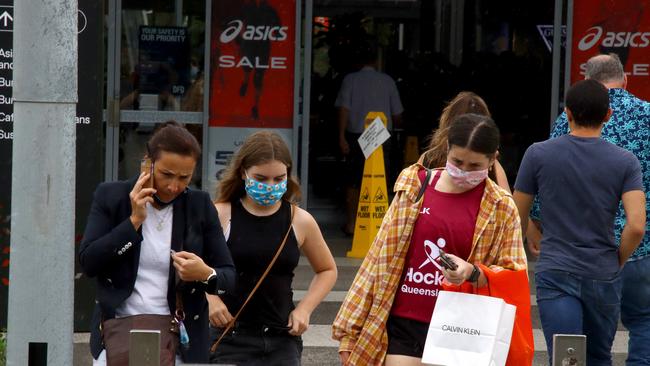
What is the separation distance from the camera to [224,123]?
11.8 meters

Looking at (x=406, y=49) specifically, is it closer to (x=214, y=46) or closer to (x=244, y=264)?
(x=214, y=46)

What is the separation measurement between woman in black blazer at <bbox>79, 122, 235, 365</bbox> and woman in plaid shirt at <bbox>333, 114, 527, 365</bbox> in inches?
23.1

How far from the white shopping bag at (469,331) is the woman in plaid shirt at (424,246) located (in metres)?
0.20

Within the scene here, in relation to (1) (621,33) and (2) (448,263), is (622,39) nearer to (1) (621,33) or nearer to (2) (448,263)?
(1) (621,33)

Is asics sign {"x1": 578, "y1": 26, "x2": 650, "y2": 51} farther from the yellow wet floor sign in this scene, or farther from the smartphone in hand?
the smartphone in hand

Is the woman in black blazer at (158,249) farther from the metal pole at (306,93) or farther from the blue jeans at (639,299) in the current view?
the metal pole at (306,93)

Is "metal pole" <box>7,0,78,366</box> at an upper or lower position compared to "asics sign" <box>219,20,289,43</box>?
lower

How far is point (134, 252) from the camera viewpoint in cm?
422

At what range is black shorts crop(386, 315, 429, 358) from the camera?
4621 millimetres

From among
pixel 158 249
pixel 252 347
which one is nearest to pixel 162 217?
pixel 158 249

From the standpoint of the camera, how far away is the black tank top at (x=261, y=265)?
4.88 meters

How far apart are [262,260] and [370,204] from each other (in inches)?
258

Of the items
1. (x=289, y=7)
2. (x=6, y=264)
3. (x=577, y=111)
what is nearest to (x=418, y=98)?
(x=289, y=7)

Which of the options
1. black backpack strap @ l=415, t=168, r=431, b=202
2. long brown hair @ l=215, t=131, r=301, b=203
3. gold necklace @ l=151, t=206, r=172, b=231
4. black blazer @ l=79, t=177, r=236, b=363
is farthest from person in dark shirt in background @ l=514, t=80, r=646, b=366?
gold necklace @ l=151, t=206, r=172, b=231
